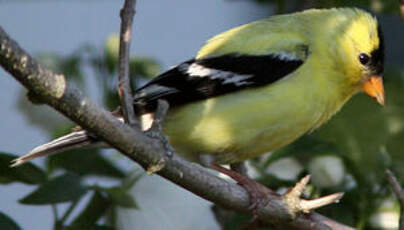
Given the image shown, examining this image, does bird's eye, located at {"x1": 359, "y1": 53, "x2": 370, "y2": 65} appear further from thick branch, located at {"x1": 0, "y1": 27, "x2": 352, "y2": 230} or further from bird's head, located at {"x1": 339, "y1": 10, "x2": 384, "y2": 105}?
thick branch, located at {"x1": 0, "y1": 27, "x2": 352, "y2": 230}

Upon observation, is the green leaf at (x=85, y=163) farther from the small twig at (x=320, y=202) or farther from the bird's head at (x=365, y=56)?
the bird's head at (x=365, y=56)

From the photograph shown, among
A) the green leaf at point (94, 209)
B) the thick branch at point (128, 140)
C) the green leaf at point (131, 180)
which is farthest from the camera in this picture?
the green leaf at point (131, 180)

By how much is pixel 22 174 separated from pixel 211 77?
800mm

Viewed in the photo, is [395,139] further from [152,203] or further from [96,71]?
[96,71]

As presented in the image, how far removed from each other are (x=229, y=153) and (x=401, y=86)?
900 mm

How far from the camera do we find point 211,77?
251 centimetres

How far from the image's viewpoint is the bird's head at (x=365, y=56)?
2.67 meters

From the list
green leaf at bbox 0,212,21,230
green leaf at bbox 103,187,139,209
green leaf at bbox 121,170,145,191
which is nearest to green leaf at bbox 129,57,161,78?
green leaf at bbox 121,170,145,191

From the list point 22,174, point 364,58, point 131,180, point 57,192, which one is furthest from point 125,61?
point 364,58

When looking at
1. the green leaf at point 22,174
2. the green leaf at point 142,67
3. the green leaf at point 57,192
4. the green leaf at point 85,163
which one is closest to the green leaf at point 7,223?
the green leaf at point 57,192

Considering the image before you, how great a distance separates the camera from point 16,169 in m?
2.16

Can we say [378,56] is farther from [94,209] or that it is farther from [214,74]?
[94,209]

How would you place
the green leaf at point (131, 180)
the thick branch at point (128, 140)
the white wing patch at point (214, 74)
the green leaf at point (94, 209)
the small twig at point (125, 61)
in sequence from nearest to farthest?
the thick branch at point (128, 140)
the small twig at point (125, 61)
the green leaf at point (94, 209)
the green leaf at point (131, 180)
the white wing patch at point (214, 74)

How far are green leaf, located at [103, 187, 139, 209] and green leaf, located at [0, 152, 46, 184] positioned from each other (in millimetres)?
228
